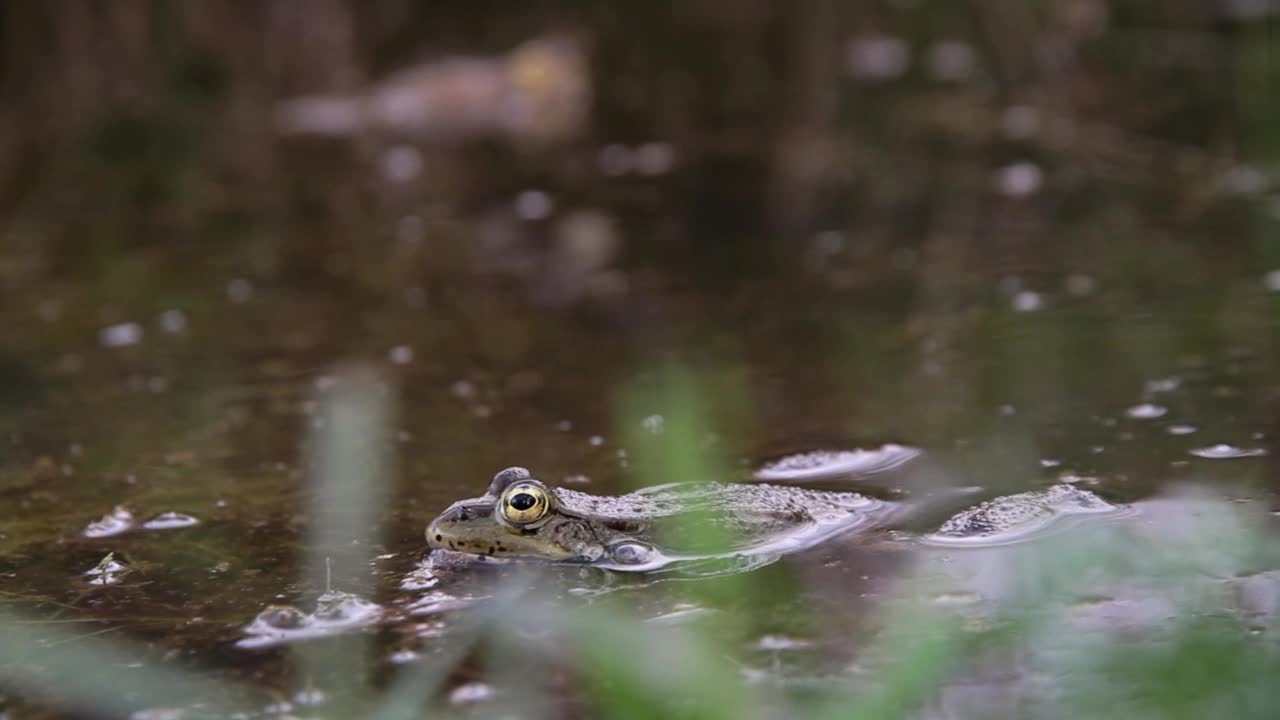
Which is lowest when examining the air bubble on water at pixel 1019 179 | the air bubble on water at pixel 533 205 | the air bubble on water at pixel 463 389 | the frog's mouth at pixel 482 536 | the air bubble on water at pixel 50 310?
the frog's mouth at pixel 482 536

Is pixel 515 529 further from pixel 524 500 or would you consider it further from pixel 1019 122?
pixel 1019 122

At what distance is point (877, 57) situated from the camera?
39.7 ft

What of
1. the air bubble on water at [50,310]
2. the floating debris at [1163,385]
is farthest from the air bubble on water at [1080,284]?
the air bubble on water at [50,310]

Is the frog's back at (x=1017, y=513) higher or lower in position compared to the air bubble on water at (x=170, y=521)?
lower

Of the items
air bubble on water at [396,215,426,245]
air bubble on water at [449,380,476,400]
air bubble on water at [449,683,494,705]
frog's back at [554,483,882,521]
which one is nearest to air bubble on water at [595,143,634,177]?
air bubble on water at [396,215,426,245]

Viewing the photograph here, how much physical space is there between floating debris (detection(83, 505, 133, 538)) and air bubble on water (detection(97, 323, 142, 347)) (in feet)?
6.50

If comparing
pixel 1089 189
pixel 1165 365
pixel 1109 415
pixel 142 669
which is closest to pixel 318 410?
pixel 1109 415

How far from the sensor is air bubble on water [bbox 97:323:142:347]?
4887mm

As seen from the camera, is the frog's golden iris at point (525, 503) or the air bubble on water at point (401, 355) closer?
the frog's golden iris at point (525, 503)

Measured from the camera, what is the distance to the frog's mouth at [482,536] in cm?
259

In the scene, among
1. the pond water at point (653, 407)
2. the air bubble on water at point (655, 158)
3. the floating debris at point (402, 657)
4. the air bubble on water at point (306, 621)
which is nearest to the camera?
the pond water at point (653, 407)

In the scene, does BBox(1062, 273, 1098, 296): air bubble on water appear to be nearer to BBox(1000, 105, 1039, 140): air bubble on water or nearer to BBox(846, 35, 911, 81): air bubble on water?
BBox(1000, 105, 1039, 140): air bubble on water

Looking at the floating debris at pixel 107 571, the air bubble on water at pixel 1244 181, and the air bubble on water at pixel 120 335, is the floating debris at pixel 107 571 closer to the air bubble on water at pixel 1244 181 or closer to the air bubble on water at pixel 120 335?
the air bubble on water at pixel 120 335

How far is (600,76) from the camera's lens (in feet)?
39.7
